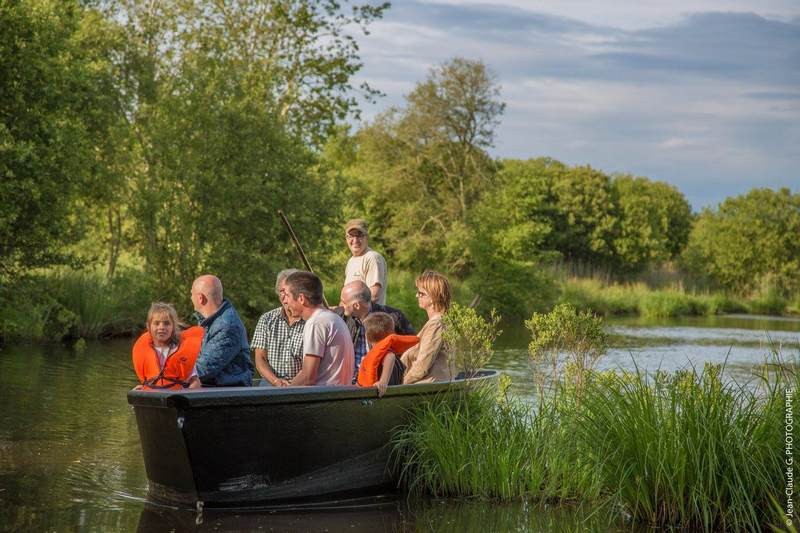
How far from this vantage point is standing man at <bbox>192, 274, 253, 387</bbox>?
773 centimetres

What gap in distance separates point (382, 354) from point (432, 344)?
0.48 meters

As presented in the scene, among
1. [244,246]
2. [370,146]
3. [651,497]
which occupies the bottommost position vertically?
[651,497]

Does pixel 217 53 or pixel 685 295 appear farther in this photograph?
pixel 685 295

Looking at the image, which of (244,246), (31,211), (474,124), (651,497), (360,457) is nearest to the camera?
(651,497)

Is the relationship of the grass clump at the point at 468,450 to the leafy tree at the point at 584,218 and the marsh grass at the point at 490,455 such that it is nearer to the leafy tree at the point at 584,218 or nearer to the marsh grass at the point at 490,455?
the marsh grass at the point at 490,455

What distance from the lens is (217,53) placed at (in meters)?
27.7

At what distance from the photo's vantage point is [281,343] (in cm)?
827

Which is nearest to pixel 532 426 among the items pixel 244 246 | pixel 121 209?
pixel 244 246

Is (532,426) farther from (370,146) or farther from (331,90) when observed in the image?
(370,146)

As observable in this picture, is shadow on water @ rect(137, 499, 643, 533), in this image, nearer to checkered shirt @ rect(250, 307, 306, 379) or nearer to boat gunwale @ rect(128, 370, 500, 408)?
boat gunwale @ rect(128, 370, 500, 408)

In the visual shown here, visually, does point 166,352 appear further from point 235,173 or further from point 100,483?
point 235,173

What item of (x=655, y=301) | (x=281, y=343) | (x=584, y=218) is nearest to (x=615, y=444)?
(x=281, y=343)

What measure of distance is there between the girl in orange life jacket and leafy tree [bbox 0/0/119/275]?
33.1 ft

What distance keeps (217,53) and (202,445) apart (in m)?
21.8
